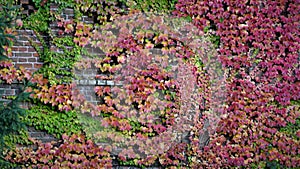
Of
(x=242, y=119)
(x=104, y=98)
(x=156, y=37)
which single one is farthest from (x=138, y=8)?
(x=242, y=119)

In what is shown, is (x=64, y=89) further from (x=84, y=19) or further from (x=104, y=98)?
(x=84, y=19)

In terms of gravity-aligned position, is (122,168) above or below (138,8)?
below

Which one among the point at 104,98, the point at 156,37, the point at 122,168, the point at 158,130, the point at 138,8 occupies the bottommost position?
the point at 122,168

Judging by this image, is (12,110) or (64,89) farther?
(64,89)

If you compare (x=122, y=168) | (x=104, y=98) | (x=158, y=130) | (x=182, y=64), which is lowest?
(x=122, y=168)

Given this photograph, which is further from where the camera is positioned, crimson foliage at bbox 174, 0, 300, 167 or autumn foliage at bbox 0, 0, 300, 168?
crimson foliage at bbox 174, 0, 300, 167

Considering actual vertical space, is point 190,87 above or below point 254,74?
below

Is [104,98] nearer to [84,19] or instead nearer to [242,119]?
[84,19]

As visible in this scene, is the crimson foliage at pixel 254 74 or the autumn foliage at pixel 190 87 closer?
the autumn foliage at pixel 190 87

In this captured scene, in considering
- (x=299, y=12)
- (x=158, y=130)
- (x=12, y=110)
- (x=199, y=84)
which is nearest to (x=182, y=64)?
(x=199, y=84)
